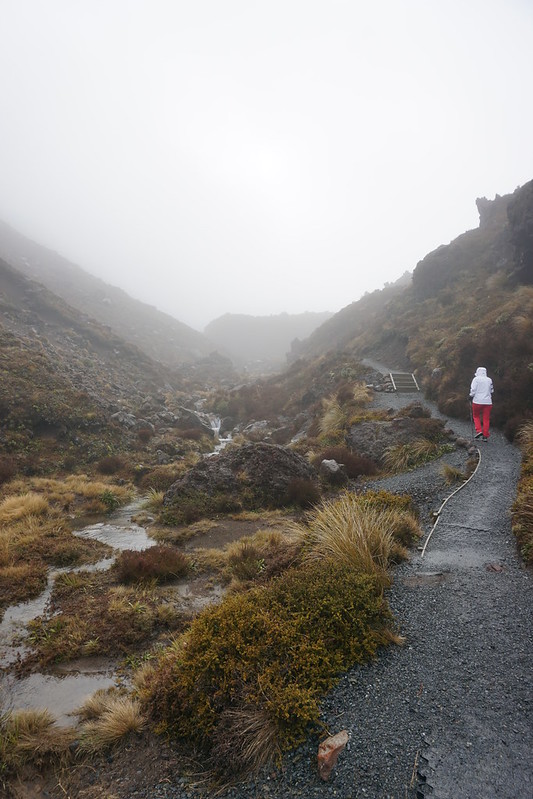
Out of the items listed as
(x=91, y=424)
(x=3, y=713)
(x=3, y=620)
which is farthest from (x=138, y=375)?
(x=3, y=713)

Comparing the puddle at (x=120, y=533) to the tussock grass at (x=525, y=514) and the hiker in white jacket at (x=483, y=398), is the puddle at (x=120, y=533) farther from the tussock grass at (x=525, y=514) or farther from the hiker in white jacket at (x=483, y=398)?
the hiker in white jacket at (x=483, y=398)

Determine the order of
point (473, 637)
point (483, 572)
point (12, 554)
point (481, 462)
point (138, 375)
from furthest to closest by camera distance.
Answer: point (138, 375) < point (481, 462) < point (12, 554) < point (483, 572) < point (473, 637)

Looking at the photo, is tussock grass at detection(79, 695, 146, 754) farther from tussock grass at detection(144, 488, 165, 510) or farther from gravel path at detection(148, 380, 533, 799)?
tussock grass at detection(144, 488, 165, 510)

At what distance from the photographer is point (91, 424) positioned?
17812 millimetres

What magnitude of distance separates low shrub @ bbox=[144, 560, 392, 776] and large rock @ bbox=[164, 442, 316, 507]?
22.9 ft

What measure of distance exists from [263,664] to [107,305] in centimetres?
6107

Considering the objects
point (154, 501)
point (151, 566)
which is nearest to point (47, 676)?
point (151, 566)

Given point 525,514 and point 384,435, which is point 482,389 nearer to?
point 384,435

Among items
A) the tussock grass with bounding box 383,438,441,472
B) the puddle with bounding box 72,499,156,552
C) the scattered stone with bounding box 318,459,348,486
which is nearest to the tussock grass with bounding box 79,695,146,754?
the puddle with bounding box 72,499,156,552

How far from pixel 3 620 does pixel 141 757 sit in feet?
13.7

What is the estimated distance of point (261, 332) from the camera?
294ft

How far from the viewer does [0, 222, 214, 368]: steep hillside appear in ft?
161

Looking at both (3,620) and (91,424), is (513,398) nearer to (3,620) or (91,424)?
(3,620)

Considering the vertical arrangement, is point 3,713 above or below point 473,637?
below
